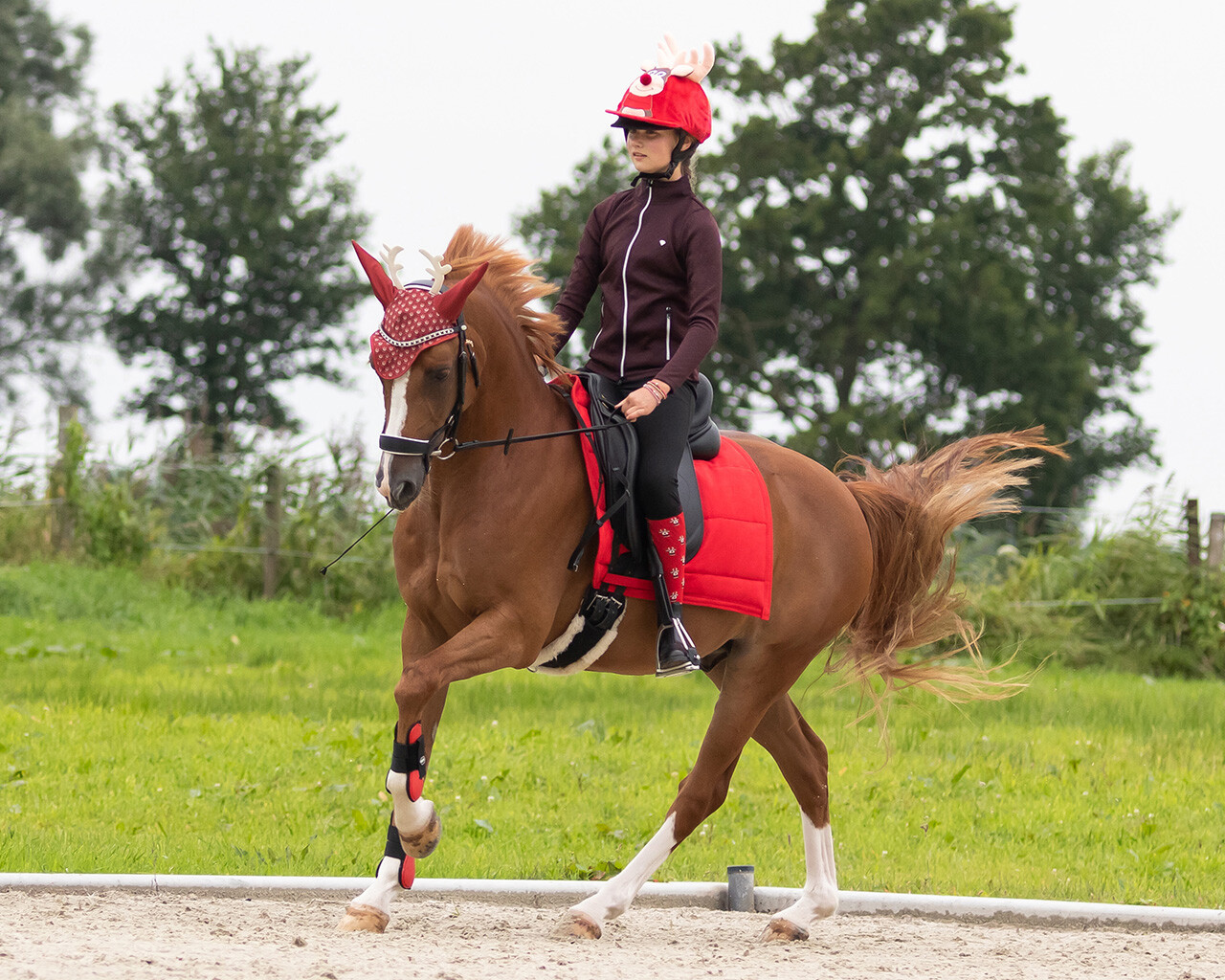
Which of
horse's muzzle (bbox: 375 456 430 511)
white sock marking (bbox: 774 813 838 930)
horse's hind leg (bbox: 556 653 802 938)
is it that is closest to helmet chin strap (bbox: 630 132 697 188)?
horse's muzzle (bbox: 375 456 430 511)

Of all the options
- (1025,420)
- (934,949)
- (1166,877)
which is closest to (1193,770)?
(1166,877)

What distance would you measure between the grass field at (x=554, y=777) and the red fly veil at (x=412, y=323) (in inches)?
91.1

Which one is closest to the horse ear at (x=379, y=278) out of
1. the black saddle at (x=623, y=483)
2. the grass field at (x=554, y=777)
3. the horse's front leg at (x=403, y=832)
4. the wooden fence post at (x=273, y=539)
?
the black saddle at (x=623, y=483)

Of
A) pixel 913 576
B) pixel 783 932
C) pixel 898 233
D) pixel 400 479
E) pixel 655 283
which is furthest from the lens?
pixel 898 233

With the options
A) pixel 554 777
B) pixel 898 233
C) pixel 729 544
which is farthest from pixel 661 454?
pixel 898 233

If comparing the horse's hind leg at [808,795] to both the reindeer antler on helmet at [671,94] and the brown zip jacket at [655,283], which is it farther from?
the reindeer antler on helmet at [671,94]

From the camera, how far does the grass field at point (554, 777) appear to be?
627 cm

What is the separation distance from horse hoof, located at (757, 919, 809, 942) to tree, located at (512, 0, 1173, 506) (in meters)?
27.9

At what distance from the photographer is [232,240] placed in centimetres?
3906

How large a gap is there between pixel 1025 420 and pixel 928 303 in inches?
141

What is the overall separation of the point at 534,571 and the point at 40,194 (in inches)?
1427

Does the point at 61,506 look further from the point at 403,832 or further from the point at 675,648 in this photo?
the point at 675,648

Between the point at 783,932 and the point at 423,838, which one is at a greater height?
the point at 423,838

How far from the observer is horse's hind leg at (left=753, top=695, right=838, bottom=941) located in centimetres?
536
